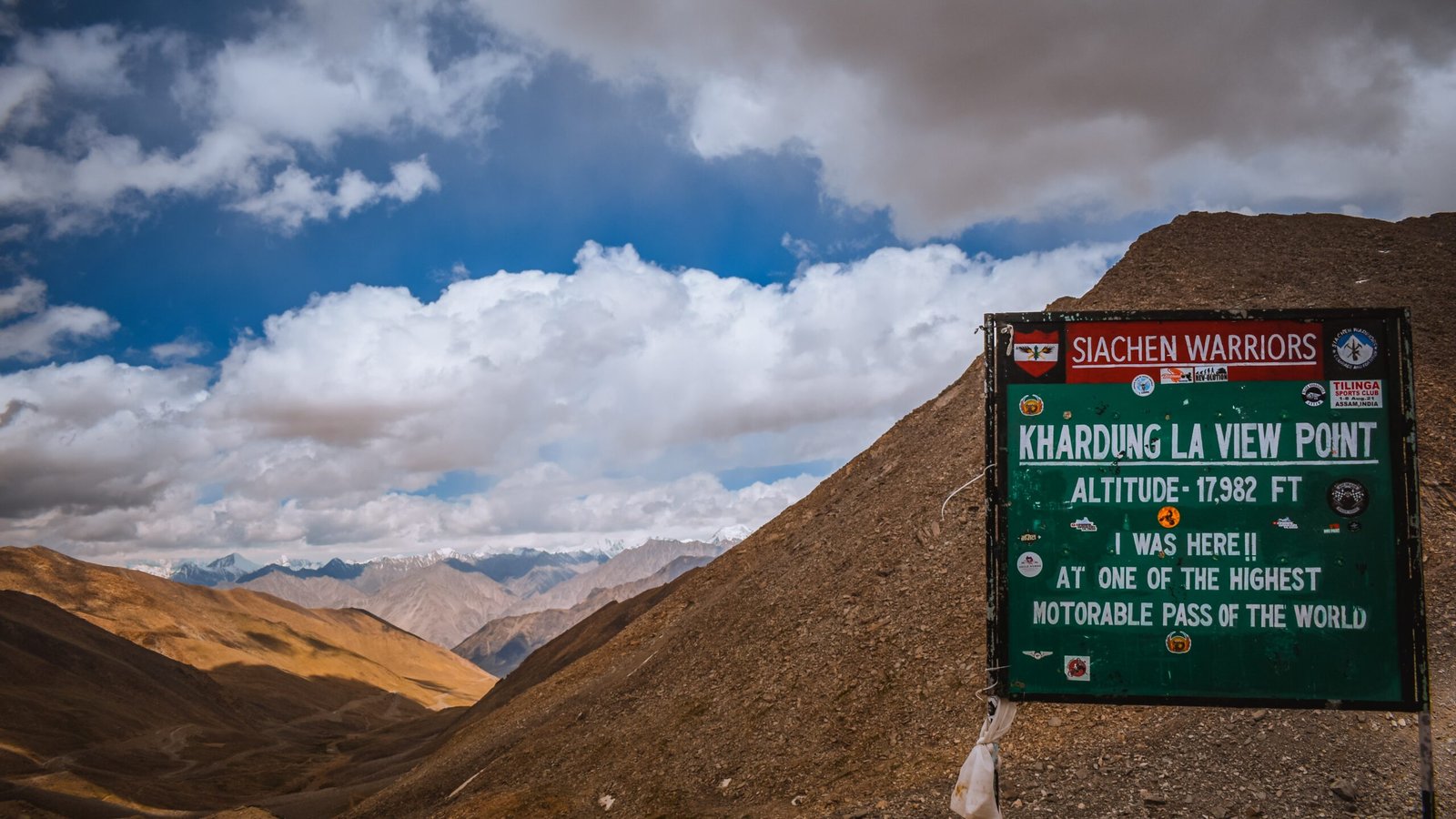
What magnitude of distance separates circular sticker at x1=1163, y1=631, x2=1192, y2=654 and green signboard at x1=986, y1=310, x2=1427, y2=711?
0.03 feet

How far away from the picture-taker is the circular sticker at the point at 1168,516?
763cm

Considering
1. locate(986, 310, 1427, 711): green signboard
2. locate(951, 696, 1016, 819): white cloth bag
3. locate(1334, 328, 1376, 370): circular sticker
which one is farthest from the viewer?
locate(1334, 328, 1376, 370): circular sticker

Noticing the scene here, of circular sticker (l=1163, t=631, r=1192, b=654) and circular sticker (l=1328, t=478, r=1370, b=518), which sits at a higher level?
circular sticker (l=1328, t=478, r=1370, b=518)

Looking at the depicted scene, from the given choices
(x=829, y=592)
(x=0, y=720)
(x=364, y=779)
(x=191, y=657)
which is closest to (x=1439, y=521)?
(x=829, y=592)

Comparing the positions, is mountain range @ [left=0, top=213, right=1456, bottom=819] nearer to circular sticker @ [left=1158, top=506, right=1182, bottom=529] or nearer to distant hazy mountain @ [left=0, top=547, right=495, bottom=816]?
circular sticker @ [left=1158, top=506, right=1182, bottom=529]

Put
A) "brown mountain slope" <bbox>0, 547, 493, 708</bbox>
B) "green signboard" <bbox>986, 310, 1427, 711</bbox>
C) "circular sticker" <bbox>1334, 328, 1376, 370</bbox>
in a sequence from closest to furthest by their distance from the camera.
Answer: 1. "green signboard" <bbox>986, 310, 1427, 711</bbox>
2. "circular sticker" <bbox>1334, 328, 1376, 370</bbox>
3. "brown mountain slope" <bbox>0, 547, 493, 708</bbox>

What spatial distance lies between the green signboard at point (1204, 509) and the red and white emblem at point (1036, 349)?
0.04ft

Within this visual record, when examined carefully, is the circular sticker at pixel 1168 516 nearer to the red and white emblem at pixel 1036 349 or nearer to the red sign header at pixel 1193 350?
the red sign header at pixel 1193 350

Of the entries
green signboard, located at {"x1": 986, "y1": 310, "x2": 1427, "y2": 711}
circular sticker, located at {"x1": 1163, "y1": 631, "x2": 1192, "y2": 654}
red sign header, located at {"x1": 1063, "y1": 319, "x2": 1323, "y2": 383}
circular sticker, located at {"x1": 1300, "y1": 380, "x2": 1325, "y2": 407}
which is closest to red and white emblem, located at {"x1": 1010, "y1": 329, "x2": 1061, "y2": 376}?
green signboard, located at {"x1": 986, "y1": 310, "x2": 1427, "y2": 711}

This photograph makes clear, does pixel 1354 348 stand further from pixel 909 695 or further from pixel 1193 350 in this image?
pixel 909 695

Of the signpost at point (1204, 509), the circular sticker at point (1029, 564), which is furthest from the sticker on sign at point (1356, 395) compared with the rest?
the circular sticker at point (1029, 564)

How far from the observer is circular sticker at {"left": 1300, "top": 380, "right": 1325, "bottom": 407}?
24.6 feet

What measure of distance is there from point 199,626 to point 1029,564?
16598 cm

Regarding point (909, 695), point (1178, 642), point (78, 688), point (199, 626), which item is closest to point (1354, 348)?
point (1178, 642)
